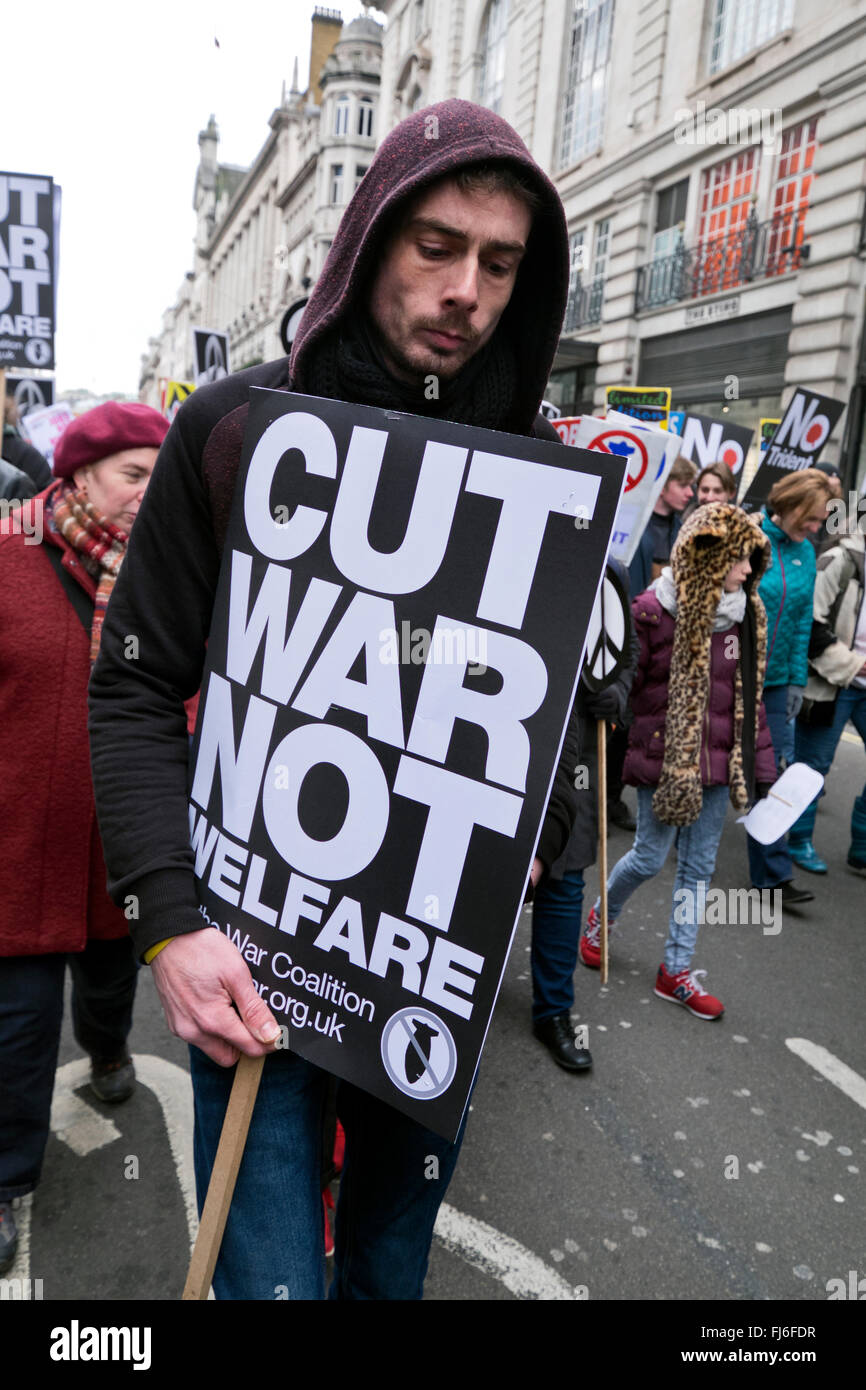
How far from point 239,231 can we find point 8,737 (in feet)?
281

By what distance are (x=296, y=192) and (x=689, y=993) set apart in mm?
61310

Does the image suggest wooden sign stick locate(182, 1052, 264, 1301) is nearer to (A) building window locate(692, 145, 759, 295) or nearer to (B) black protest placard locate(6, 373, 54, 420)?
(B) black protest placard locate(6, 373, 54, 420)

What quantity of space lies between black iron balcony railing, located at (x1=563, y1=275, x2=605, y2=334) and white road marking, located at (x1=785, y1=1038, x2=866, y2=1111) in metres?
17.2

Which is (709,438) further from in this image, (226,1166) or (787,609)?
(226,1166)

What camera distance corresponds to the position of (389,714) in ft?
3.93

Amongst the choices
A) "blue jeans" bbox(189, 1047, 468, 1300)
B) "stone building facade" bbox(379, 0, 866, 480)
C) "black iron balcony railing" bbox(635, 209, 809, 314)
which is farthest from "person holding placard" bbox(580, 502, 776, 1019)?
"black iron balcony railing" bbox(635, 209, 809, 314)

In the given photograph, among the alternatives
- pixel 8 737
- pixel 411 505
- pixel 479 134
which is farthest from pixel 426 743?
pixel 8 737

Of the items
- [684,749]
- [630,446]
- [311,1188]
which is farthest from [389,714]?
[630,446]

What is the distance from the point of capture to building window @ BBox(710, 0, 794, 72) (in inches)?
547

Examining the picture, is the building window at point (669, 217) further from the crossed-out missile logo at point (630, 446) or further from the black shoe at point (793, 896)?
the black shoe at point (793, 896)

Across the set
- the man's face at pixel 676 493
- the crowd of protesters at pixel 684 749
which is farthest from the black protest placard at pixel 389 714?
the man's face at pixel 676 493

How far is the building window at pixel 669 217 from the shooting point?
54.3 ft
